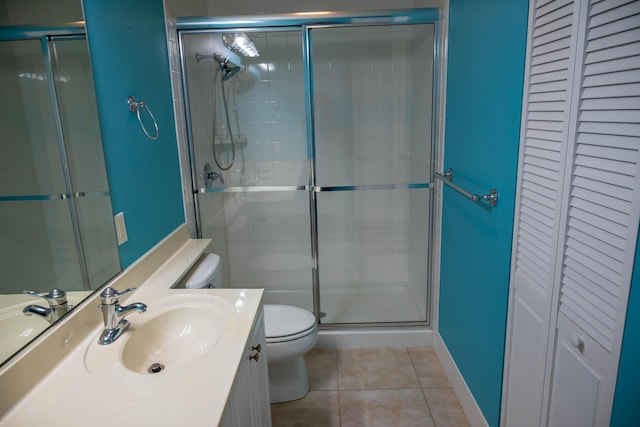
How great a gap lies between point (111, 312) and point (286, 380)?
A: 1211mm

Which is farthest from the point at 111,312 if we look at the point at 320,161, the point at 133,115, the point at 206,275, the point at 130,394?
the point at 320,161

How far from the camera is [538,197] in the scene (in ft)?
4.32

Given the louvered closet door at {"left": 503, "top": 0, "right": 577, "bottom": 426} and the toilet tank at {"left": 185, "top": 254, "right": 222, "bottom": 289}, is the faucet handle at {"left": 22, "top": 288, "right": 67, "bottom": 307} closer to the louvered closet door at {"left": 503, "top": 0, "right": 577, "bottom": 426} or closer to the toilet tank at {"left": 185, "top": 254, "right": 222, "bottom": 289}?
the toilet tank at {"left": 185, "top": 254, "right": 222, "bottom": 289}

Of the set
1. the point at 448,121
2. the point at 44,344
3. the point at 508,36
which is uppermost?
the point at 508,36

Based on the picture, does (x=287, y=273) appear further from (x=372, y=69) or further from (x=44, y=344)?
(x=44, y=344)

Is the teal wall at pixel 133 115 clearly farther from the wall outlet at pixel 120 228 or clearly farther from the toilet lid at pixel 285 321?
the toilet lid at pixel 285 321

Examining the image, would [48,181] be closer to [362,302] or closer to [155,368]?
[155,368]

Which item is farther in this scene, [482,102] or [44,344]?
[482,102]

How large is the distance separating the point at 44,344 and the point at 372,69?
242cm

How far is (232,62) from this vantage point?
270 centimetres

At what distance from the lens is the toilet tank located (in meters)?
1.88

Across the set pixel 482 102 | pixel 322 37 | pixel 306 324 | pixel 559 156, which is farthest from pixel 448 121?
pixel 306 324

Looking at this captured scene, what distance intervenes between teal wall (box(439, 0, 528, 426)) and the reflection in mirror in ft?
4.94

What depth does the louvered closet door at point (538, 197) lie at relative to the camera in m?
1.17
